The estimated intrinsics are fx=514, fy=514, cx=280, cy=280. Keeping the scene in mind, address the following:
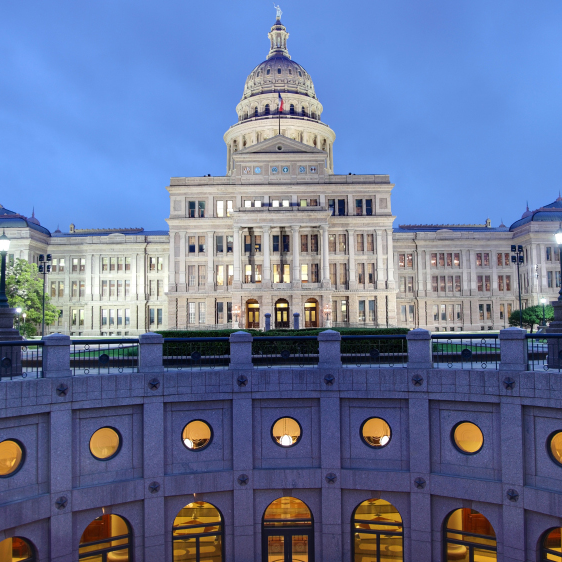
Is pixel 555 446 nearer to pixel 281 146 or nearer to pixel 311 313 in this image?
pixel 311 313

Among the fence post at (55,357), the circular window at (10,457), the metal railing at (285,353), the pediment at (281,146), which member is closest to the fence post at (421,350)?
the metal railing at (285,353)

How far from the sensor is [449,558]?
15.7 metres

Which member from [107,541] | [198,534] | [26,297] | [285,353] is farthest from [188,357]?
[26,297]

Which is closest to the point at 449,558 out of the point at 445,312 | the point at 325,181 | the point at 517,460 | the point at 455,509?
the point at 455,509

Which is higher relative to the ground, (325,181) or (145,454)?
(325,181)

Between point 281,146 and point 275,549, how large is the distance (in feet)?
195

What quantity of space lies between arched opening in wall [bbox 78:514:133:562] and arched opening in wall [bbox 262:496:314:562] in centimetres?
428

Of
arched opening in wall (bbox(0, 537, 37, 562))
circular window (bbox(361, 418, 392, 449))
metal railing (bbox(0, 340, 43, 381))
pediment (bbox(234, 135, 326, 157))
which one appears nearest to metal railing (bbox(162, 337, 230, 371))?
metal railing (bbox(0, 340, 43, 381))

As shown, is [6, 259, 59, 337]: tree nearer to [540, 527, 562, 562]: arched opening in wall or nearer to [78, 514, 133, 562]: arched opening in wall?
[78, 514, 133, 562]: arched opening in wall

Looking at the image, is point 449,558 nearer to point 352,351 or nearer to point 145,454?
point 352,351

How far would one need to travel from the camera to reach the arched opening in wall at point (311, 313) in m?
66.6

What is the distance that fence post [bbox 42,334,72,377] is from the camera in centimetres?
1516

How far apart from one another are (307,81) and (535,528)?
101 m

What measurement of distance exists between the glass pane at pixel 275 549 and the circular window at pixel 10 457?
799 cm
